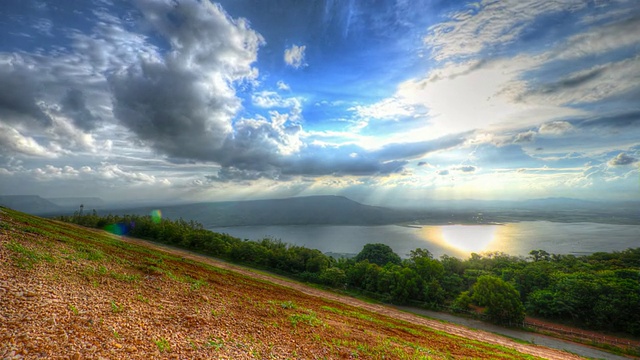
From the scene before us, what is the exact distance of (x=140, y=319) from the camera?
9094mm

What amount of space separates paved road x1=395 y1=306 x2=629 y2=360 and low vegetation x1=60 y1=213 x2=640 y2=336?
167 centimetres

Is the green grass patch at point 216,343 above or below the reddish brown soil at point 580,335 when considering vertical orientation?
above

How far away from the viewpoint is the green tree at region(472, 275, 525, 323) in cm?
3391

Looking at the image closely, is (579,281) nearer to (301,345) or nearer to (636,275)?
(636,275)

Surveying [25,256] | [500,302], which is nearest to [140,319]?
[25,256]

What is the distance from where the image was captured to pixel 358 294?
1646 inches

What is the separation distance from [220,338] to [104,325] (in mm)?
3665

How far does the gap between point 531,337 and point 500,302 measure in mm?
4471

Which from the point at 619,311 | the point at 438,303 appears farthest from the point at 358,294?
the point at 619,311

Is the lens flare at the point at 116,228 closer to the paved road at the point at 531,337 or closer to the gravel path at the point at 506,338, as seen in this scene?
the gravel path at the point at 506,338

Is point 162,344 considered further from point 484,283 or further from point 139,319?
point 484,283

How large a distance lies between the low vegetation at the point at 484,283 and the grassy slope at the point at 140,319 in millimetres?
26402

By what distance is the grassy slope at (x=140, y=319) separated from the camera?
726 centimetres

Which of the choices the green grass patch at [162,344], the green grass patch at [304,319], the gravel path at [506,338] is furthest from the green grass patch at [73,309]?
the gravel path at [506,338]
